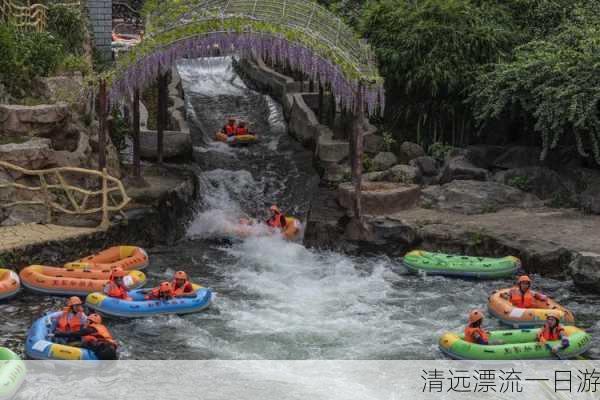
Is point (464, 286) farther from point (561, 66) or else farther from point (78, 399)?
point (78, 399)

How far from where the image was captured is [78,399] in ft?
41.5

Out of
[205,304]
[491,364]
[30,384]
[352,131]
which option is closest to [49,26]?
[352,131]

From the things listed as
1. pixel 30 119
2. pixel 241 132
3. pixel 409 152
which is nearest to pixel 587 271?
pixel 409 152

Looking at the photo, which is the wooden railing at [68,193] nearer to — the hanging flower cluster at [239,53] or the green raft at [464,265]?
the hanging flower cluster at [239,53]

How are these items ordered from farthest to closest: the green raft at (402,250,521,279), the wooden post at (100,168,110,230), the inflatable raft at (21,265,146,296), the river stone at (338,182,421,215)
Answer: the river stone at (338,182,421,215)
the wooden post at (100,168,110,230)
the green raft at (402,250,521,279)
the inflatable raft at (21,265,146,296)

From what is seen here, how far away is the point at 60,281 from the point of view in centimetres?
1689

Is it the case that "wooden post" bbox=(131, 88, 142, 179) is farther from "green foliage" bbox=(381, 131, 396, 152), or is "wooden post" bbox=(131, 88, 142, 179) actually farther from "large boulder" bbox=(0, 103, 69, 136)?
"green foliage" bbox=(381, 131, 396, 152)

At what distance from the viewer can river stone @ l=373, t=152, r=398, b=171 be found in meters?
23.5

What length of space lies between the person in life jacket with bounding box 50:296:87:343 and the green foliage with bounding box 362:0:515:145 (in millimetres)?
11800

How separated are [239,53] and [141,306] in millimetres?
6446

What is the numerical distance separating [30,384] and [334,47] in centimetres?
1003

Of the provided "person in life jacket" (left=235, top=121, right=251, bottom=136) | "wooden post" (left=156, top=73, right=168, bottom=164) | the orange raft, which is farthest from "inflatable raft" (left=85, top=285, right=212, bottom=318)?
"person in life jacket" (left=235, top=121, right=251, bottom=136)

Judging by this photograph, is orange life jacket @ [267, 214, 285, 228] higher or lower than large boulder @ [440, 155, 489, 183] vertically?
lower

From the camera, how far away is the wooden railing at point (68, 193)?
738 inches
